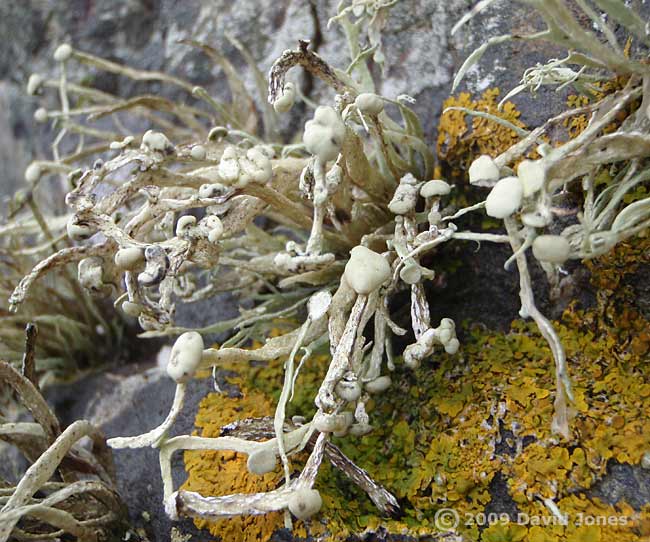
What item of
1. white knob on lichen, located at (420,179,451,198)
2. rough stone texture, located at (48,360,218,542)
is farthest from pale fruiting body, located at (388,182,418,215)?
rough stone texture, located at (48,360,218,542)

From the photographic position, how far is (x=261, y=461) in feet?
2.18

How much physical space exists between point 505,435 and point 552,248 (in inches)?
12.7

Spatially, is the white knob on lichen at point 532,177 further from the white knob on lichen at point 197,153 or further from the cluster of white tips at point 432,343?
the white knob on lichen at point 197,153

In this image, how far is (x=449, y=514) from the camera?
759 millimetres

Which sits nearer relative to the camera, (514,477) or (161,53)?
(514,477)

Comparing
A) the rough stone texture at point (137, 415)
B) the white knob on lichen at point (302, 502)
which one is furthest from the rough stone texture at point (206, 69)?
the white knob on lichen at point (302, 502)

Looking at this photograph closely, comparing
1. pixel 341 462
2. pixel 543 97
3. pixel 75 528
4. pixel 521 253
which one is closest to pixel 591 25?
pixel 543 97

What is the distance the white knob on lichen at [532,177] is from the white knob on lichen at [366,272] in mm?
175

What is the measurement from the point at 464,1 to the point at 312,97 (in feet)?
1.23

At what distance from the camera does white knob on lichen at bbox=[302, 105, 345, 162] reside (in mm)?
630

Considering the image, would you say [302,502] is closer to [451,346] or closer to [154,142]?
[451,346]

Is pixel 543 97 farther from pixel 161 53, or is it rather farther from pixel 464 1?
pixel 161 53

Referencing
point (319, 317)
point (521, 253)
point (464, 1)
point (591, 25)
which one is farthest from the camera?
point (464, 1)

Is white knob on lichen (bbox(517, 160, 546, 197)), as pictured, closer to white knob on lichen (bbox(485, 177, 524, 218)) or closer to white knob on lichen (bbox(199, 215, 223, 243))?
white knob on lichen (bbox(485, 177, 524, 218))
